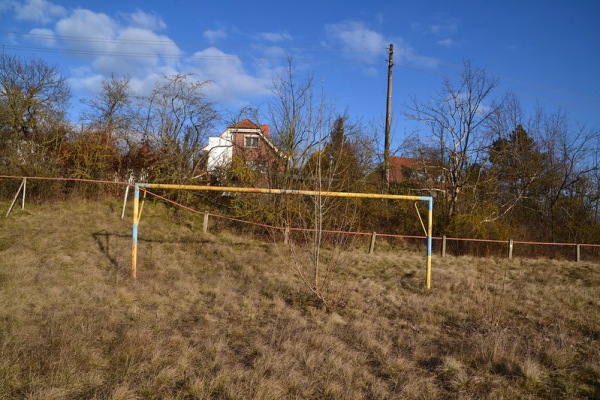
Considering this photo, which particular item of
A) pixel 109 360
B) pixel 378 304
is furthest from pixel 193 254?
pixel 109 360

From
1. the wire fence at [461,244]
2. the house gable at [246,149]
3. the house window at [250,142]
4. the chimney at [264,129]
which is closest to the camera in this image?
the wire fence at [461,244]

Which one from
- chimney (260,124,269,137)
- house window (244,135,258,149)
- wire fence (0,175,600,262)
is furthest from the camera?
house window (244,135,258,149)

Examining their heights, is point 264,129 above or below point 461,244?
above

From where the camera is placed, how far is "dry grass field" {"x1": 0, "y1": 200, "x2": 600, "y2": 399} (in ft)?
12.8

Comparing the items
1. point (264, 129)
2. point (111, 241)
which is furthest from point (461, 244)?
point (111, 241)

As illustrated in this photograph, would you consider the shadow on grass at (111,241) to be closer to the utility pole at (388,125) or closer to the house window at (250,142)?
the house window at (250,142)

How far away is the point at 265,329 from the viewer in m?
5.80

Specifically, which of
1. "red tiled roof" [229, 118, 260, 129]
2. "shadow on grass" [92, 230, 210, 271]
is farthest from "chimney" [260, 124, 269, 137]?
"shadow on grass" [92, 230, 210, 271]

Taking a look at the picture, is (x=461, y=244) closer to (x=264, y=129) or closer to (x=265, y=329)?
(x=264, y=129)

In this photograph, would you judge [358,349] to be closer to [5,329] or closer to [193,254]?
[5,329]

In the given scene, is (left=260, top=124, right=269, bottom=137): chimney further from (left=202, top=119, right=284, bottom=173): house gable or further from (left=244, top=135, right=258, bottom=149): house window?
(left=244, top=135, right=258, bottom=149): house window

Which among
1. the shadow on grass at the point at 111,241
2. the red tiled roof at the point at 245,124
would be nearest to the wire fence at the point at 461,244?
the shadow on grass at the point at 111,241

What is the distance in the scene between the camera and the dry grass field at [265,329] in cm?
390

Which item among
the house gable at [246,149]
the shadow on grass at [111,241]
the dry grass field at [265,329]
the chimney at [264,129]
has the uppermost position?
the chimney at [264,129]
